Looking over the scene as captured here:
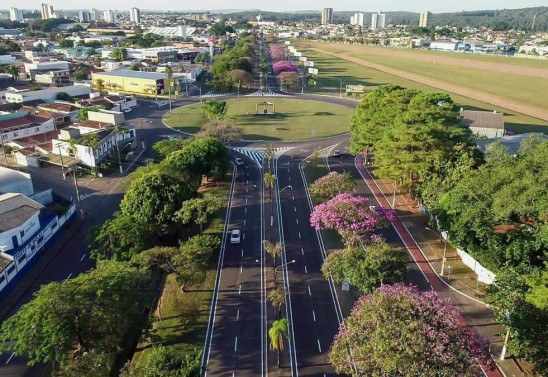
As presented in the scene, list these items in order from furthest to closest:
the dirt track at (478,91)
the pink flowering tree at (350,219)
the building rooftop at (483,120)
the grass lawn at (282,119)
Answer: the dirt track at (478,91), the grass lawn at (282,119), the building rooftop at (483,120), the pink flowering tree at (350,219)

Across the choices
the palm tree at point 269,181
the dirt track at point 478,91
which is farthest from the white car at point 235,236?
the dirt track at point 478,91

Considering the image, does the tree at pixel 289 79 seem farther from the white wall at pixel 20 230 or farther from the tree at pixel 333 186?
the white wall at pixel 20 230

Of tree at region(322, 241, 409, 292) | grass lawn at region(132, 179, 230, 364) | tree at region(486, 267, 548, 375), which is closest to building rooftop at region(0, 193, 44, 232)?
grass lawn at region(132, 179, 230, 364)

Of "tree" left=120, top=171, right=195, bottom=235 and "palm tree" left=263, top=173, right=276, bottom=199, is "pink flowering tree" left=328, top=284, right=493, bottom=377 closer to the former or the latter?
"tree" left=120, top=171, right=195, bottom=235

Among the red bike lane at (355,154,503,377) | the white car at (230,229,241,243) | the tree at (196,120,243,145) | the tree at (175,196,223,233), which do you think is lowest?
the red bike lane at (355,154,503,377)

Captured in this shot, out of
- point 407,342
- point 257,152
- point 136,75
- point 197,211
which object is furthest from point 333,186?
point 136,75

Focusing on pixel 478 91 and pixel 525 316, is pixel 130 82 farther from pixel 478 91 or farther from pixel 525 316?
pixel 525 316
